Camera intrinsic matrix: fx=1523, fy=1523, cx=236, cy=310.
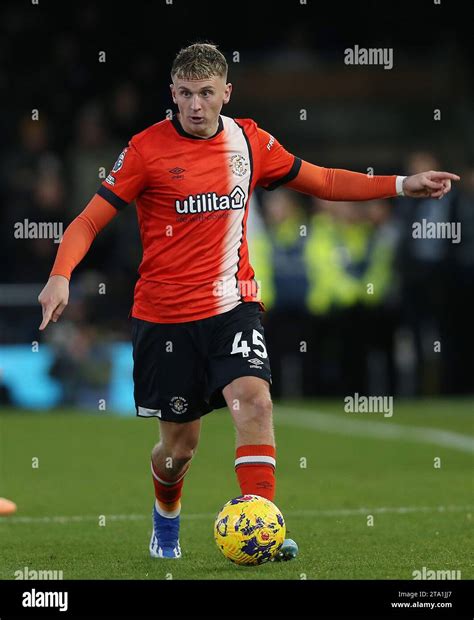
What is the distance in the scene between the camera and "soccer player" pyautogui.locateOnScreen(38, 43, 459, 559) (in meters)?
6.99

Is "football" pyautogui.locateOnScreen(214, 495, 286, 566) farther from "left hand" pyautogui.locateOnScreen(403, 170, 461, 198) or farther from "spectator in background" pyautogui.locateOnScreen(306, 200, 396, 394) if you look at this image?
"spectator in background" pyautogui.locateOnScreen(306, 200, 396, 394)

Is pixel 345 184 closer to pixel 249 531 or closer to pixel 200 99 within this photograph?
pixel 200 99

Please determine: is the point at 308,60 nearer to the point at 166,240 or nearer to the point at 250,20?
the point at 250,20

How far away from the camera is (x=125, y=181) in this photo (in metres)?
7.10

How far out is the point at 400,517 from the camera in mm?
A: 8883

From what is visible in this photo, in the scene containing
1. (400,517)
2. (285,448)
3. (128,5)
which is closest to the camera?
(400,517)

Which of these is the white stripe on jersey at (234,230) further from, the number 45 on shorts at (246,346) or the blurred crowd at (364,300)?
→ the blurred crowd at (364,300)

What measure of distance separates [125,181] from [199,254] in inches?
19.5

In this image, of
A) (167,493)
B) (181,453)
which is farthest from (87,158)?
(181,453)

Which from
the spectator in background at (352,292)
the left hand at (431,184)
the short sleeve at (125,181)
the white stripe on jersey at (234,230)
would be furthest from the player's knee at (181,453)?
the spectator in background at (352,292)

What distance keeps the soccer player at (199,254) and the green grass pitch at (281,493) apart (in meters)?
0.58

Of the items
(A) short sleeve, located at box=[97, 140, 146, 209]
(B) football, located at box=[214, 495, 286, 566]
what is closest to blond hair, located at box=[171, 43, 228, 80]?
(A) short sleeve, located at box=[97, 140, 146, 209]

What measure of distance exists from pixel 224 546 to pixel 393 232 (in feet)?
35.7

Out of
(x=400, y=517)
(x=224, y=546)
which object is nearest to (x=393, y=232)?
(x=400, y=517)
